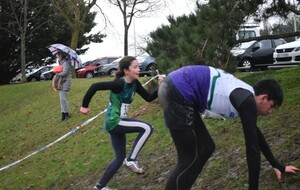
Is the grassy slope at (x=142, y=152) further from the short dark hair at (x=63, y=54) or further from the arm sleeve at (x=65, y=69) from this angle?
the short dark hair at (x=63, y=54)

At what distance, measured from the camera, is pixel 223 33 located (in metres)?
5.54

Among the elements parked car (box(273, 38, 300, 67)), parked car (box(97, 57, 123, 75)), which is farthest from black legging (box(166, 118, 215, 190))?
parked car (box(97, 57, 123, 75))

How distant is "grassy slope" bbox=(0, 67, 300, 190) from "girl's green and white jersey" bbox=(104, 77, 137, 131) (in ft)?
3.56

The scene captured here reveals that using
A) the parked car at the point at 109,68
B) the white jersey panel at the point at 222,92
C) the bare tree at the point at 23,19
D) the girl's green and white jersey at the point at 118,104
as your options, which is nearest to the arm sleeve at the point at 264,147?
the white jersey panel at the point at 222,92

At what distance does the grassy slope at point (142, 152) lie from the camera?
5863 millimetres

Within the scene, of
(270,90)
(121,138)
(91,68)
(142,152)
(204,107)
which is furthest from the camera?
(91,68)

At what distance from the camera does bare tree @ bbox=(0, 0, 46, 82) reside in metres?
33.3

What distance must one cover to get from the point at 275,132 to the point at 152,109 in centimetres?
531

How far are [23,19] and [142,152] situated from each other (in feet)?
95.1

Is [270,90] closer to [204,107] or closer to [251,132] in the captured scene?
[251,132]

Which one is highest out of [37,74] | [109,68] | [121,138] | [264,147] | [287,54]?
[287,54]

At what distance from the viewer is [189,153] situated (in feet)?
13.8

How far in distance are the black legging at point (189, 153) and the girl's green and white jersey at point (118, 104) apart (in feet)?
5.28

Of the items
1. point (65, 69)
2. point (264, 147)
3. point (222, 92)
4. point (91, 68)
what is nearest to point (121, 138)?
point (264, 147)
